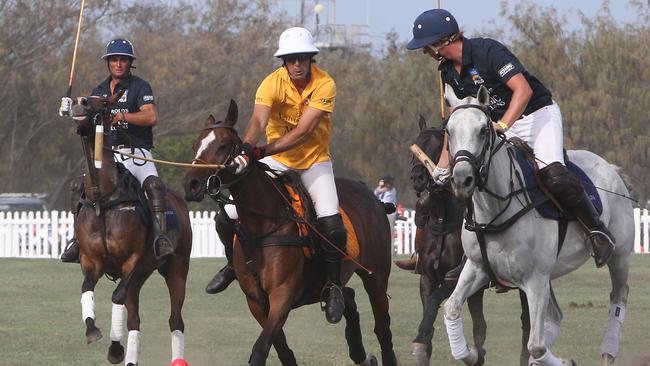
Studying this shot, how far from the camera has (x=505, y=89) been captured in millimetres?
9812

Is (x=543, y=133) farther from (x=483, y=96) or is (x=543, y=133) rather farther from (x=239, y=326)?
(x=239, y=326)

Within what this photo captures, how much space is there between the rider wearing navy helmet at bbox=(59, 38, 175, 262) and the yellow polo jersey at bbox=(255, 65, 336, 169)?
1.73 metres

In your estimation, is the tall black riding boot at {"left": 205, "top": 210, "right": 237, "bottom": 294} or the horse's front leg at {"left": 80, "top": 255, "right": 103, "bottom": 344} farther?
the horse's front leg at {"left": 80, "top": 255, "right": 103, "bottom": 344}

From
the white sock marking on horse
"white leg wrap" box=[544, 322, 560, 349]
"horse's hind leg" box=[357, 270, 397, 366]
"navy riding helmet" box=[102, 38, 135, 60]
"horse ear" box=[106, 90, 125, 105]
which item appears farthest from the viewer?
"navy riding helmet" box=[102, 38, 135, 60]

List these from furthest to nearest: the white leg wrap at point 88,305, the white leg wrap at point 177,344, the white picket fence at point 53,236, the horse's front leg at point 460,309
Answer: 1. the white picket fence at point 53,236
2. the white leg wrap at point 177,344
3. the white leg wrap at point 88,305
4. the horse's front leg at point 460,309

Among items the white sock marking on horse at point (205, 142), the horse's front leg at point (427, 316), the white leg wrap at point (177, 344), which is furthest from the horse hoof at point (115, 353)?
the white sock marking on horse at point (205, 142)

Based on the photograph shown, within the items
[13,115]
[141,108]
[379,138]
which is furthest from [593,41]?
[141,108]

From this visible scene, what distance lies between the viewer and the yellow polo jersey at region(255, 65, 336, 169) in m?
10.3

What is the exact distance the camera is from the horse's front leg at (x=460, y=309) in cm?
941

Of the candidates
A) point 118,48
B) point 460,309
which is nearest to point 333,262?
point 460,309

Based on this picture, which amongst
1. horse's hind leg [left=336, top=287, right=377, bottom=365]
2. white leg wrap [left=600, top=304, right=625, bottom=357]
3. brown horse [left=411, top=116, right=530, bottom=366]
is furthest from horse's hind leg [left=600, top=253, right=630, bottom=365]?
horse's hind leg [left=336, top=287, right=377, bottom=365]

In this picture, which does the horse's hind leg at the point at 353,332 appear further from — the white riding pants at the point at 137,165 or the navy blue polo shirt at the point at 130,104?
the navy blue polo shirt at the point at 130,104

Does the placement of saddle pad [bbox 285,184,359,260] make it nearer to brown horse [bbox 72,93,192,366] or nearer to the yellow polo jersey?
the yellow polo jersey

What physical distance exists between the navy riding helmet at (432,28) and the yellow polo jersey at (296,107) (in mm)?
984
